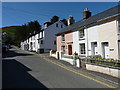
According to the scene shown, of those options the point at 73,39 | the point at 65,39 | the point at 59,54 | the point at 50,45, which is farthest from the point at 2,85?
the point at 50,45

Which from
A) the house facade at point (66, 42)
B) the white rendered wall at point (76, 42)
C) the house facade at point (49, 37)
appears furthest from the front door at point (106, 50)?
the house facade at point (49, 37)

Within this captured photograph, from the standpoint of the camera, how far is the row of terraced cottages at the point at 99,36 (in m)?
14.5

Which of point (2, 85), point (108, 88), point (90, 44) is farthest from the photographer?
point (90, 44)

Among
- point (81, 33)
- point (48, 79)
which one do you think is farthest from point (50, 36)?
point (48, 79)

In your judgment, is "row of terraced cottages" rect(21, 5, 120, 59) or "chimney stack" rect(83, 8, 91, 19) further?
"chimney stack" rect(83, 8, 91, 19)

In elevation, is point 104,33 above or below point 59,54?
above

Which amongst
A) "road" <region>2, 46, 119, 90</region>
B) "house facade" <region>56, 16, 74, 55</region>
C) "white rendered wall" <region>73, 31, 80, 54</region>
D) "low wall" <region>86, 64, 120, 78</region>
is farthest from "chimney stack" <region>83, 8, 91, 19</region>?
"road" <region>2, 46, 119, 90</region>

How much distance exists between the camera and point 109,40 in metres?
15.2

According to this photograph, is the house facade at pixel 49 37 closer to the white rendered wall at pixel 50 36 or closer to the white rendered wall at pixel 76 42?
the white rendered wall at pixel 50 36

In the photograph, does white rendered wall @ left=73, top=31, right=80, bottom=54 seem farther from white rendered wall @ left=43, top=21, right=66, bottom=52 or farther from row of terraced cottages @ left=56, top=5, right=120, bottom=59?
white rendered wall @ left=43, top=21, right=66, bottom=52

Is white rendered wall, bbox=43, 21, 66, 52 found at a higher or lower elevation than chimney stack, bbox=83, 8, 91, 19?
lower

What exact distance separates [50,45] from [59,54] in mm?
21609

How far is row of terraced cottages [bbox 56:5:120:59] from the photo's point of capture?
14.5 meters

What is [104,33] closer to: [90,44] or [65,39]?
[90,44]
